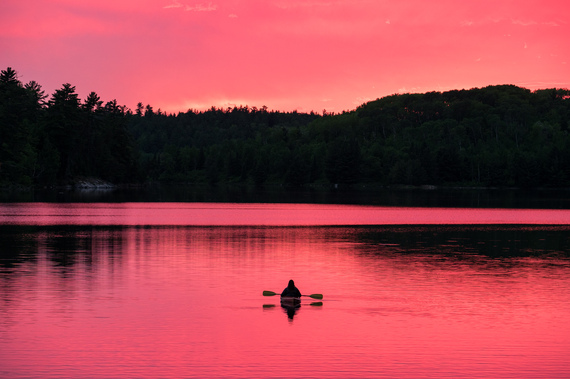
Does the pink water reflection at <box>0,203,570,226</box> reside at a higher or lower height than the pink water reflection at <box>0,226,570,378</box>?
higher

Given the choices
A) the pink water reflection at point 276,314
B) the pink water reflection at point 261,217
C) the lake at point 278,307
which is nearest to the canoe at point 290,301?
the lake at point 278,307

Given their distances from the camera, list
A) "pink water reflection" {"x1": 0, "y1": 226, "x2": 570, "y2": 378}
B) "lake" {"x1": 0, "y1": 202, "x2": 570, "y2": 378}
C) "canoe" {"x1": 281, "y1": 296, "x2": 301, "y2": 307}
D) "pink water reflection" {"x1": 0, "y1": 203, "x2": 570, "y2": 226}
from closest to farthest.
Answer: "pink water reflection" {"x1": 0, "y1": 226, "x2": 570, "y2": 378}
"lake" {"x1": 0, "y1": 202, "x2": 570, "y2": 378}
"canoe" {"x1": 281, "y1": 296, "x2": 301, "y2": 307}
"pink water reflection" {"x1": 0, "y1": 203, "x2": 570, "y2": 226}

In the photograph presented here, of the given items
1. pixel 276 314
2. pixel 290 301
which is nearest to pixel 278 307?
pixel 290 301

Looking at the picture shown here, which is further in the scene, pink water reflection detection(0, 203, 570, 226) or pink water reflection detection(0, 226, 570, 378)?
pink water reflection detection(0, 203, 570, 226)

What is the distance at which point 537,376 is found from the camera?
23.4 m

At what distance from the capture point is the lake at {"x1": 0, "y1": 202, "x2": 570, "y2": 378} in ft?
81.3

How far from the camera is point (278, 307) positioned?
35.4 metres

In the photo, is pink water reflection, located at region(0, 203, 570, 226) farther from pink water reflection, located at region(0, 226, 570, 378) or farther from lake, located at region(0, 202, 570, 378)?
pink water reflection, located at region(0, 226, 570, 378)

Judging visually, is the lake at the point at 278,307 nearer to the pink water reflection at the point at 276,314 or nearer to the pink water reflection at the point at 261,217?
the pink water reflection at the point at 276,314

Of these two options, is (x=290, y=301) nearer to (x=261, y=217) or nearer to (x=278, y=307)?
(x=278, y=307)

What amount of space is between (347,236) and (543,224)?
34517mm

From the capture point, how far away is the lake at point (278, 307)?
24.8 m

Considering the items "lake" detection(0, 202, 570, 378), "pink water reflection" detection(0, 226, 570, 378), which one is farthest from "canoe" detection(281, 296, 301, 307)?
"pink water reflection" detection(0, 226, 570, 378)

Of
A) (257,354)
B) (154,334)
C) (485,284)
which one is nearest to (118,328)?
(154,334)
